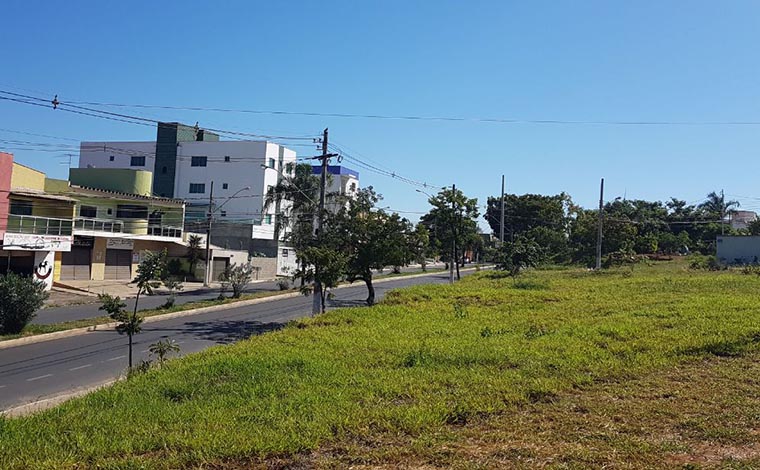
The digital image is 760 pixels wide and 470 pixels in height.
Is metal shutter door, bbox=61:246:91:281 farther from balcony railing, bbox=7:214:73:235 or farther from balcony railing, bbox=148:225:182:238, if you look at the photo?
balcony railing, bbox=148:225:182:238

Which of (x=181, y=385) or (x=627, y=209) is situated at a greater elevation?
(x=627, y=209)

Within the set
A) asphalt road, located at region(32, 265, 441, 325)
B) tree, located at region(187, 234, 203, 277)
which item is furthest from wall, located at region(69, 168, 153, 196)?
asphalt road, located at region(32, 265, 441, 325)

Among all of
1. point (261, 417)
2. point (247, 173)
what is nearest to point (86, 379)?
point (261, 417)

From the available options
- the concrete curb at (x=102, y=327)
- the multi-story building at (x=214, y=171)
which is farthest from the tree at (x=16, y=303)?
the multi-story building at (x=214, y=171)

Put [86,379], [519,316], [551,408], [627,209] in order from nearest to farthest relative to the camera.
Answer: [551,408]
[86,379]
[519,316]
[627,209]

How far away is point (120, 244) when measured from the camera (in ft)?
139

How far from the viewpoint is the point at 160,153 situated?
66938 mm

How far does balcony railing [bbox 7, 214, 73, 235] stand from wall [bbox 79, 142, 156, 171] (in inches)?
1369

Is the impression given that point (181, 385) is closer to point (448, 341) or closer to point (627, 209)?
point (448, 341)

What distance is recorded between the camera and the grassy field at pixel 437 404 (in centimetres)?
580

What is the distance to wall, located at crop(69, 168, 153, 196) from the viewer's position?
50438 millimetres

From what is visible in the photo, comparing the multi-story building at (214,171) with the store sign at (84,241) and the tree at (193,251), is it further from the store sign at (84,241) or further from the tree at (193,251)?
the store sign at (84,241)

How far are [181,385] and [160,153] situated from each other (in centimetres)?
6248

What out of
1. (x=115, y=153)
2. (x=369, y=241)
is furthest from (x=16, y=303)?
(x=115, y=153)
